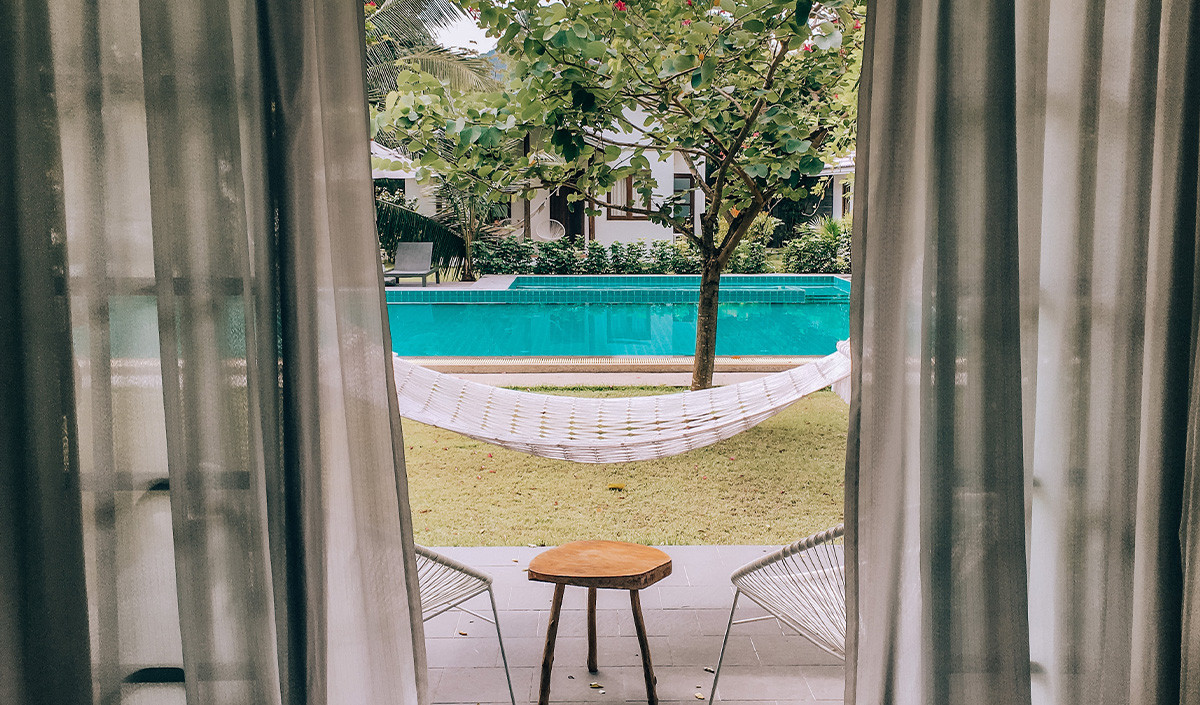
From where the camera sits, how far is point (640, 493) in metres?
4.00

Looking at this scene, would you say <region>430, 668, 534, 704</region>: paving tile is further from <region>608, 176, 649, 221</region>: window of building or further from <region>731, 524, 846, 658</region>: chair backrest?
<region>608, 176, 649, 221</region>: window of building

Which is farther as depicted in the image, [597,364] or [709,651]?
[597,364]

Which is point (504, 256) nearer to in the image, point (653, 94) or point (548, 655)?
point (653, 94)

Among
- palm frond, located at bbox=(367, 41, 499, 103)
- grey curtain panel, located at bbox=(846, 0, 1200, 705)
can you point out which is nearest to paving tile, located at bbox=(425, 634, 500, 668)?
grey curtain panel, located at bbox=(846, 0, 1200, 705)

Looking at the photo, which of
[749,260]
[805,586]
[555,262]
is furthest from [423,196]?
[805,586]

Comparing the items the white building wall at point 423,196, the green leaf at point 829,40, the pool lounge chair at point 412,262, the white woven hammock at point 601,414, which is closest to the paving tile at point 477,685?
the white woven hammock at point 601,414

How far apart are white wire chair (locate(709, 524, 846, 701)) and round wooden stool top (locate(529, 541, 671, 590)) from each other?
20 cm

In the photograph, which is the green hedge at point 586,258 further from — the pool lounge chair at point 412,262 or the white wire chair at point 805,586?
the white wire chair at point 805,586

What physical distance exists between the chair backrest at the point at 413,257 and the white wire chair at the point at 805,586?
894 cm

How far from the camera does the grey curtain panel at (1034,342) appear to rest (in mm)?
1106

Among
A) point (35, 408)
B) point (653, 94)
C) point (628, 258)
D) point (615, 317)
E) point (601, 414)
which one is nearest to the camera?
point (35, 408)

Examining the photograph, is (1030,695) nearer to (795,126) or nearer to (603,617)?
(603,617)

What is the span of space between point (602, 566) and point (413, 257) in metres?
9.04

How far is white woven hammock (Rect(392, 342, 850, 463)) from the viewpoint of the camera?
2777mm
